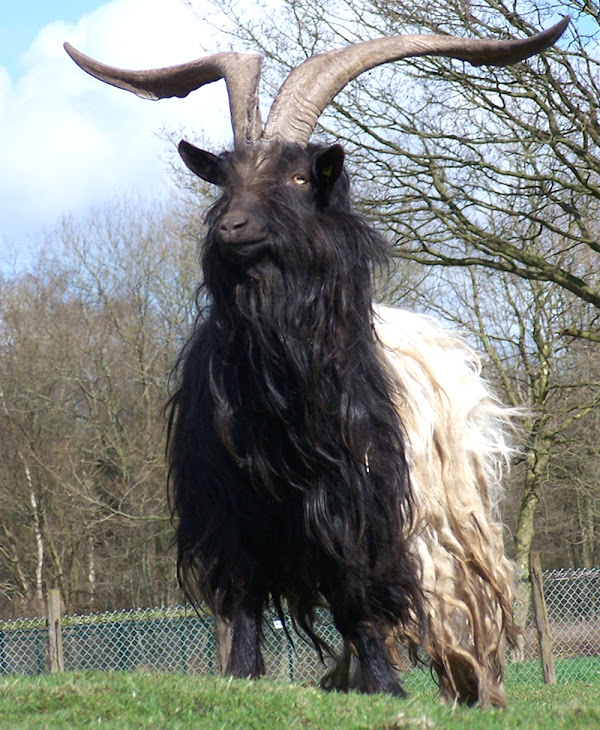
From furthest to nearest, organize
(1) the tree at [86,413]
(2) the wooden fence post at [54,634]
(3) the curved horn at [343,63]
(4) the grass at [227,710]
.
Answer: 1. (1) the tree at [86,413]
2. (2) the wooden fence post at [54,634]
3. (3) the curved horn at [343,63]
4. (4) the grass at [227,710]

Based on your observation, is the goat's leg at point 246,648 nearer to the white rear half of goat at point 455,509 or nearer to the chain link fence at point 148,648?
the white rear half of goat at point 455,509

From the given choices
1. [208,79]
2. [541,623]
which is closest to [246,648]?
[208,79]

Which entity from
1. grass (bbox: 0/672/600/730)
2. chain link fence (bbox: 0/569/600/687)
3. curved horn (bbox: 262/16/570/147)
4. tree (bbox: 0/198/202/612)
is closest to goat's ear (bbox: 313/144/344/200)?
curved horn (bbox: 262/16/570/147)

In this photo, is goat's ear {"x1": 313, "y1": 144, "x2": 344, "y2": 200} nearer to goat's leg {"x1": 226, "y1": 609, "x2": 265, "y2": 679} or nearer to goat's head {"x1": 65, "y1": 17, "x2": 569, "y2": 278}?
goat's head {"x1": 65, "y1": 17, "x2": 569, "y2": 278}

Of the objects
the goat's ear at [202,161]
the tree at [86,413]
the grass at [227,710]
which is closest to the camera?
the grass at [227,710]

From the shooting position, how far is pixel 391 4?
12.0m

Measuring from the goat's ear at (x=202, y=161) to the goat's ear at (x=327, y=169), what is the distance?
44cm

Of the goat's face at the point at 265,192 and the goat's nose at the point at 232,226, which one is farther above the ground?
the goat's face at the point at 265,192

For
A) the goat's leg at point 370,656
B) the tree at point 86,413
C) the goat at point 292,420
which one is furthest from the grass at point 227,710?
the tree at point 86,413

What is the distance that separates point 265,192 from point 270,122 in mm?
755

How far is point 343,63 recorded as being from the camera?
16.4 ft

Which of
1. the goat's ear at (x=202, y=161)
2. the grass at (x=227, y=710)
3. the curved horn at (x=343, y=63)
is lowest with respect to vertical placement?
the grass at (x=227, y=710)

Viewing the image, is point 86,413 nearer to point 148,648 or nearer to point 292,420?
point 148,648

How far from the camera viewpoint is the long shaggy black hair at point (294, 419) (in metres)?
3.93
